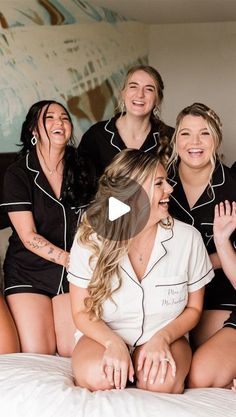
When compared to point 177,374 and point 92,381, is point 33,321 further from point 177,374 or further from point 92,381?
point 177,374

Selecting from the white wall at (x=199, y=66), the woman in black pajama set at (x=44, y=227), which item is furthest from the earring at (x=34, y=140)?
the white wall at (x=199, y=66)

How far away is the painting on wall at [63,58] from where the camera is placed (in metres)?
3.71

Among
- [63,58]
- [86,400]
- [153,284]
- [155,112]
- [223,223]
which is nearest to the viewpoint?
[86,400]

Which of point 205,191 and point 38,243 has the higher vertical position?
point 205,191

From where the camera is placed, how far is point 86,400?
1.96m

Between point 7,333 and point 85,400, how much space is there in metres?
0.64

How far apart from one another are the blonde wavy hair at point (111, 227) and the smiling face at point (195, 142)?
0.39 metres

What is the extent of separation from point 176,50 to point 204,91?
0.43 meters

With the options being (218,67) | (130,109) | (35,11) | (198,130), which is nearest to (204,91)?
(218,67)

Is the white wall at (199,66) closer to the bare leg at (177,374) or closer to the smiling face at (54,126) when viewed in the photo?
the smiling face at (54,126)

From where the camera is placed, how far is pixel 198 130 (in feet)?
8.54

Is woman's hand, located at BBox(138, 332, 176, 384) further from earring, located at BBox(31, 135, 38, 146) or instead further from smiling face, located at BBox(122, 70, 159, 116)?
smiling face, located at BBox(122, 70, 159, 116)
